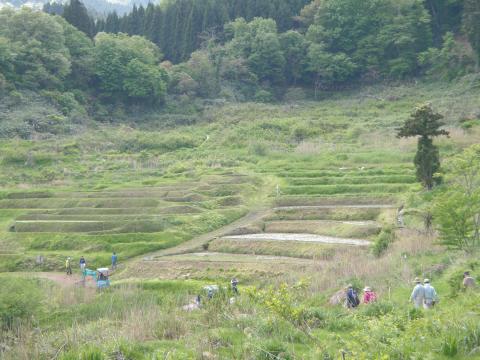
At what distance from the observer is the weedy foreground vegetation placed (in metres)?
13.7

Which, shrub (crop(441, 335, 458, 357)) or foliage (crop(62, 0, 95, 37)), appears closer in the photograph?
shrub (crop(441, 335, 458, 357))

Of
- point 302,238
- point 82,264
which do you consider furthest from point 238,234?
point 82,264

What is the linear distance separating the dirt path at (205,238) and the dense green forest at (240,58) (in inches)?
1226

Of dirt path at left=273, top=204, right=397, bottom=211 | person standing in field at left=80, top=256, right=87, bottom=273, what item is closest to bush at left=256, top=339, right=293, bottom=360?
person standing in field at left=80, top=256, right=87, bottom=273

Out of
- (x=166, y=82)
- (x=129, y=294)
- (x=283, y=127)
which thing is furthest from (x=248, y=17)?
(x=129, y=294)

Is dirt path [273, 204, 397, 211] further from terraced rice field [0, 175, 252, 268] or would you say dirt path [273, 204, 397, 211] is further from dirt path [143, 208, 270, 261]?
terraced rice field [0, 175, 252, 268]

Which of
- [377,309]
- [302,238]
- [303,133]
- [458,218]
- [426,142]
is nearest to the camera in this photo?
[377,309]

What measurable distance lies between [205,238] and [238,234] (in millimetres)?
2006

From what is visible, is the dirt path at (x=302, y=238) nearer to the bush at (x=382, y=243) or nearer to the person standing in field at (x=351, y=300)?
the bush at (x=382, y=243)

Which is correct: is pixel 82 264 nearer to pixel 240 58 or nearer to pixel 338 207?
pixel 338 207

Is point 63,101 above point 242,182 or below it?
above

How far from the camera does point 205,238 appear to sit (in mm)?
37562

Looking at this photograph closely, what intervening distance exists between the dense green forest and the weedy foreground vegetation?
4.74 metres

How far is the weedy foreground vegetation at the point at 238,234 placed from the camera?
13664 millimetres
